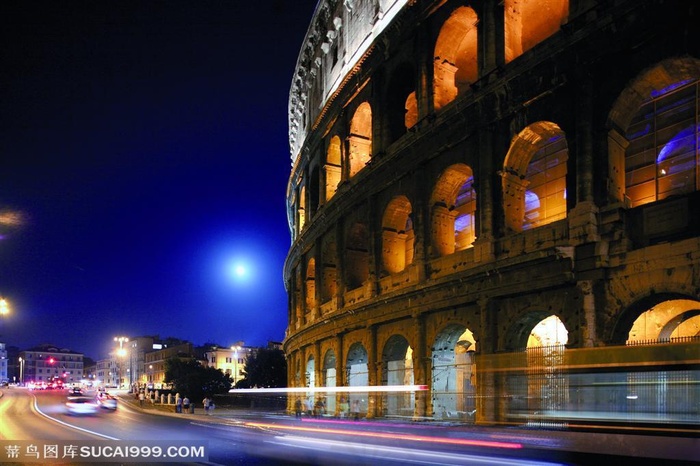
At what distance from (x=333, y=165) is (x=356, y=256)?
551cm

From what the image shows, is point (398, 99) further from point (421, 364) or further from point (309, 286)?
point (309, 286)

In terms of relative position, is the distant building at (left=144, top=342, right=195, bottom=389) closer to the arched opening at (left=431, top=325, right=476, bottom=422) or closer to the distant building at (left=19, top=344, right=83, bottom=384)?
the distant building at (left=19, top=344, right=83, bottom=384)

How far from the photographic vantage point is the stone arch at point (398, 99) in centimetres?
2489

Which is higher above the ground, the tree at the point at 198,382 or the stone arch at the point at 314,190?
the stone arch at the point at 314,190

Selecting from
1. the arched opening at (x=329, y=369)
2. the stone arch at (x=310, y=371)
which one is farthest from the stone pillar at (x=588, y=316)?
the stone arch at (x=310, y=371)

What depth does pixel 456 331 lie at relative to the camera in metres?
20.8

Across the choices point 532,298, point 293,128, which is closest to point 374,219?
point 532,298

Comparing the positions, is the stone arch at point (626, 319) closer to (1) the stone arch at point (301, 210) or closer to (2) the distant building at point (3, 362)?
(1) the stone arch at point (301, 210)

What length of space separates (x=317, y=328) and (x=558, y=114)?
57.1 feet

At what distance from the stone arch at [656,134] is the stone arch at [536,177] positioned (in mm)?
1806

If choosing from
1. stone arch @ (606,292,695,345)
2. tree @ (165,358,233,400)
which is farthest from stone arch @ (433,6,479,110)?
tree @ (165,358,233,400)

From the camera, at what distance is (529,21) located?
2231 cm

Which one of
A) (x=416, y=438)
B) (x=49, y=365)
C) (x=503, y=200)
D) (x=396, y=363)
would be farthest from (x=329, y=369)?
(x=49, y=365)

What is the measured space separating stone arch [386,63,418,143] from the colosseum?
0.08m
